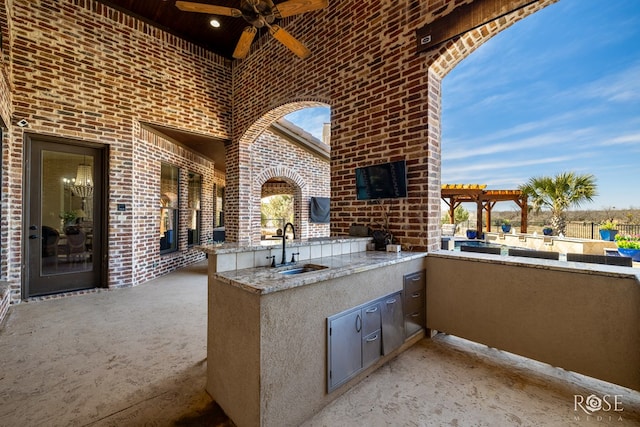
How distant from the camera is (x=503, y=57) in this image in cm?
1298

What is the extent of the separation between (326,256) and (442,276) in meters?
1.20

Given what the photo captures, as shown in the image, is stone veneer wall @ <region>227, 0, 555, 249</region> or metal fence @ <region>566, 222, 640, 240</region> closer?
stone veneer wall @ <region>227, 0, 555, 249</region>

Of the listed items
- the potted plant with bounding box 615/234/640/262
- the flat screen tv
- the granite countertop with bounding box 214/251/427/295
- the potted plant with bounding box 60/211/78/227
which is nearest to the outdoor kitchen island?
the granite countertop with bounding box 214/251/427/295

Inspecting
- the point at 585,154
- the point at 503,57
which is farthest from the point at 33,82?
the point at 585,154

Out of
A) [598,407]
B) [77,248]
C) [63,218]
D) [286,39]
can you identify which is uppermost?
[286,39]

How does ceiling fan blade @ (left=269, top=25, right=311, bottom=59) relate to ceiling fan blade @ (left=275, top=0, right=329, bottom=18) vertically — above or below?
below

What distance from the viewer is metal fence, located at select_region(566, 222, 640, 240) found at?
32.8 feet

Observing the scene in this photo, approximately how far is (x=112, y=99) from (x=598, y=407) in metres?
6.50

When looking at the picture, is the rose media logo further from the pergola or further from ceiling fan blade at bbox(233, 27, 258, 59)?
the pergola

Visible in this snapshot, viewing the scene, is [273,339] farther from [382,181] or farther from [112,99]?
[112,99]

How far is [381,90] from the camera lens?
303 cm

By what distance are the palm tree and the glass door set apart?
12.2 meters

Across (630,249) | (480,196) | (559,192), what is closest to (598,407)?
(630,249)

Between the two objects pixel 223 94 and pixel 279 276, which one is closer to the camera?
pixel 279 276
